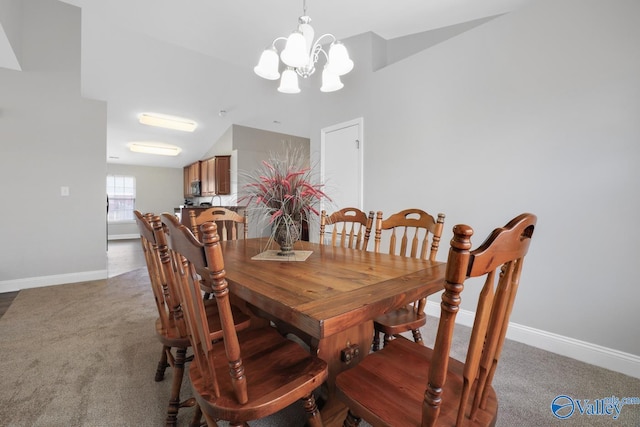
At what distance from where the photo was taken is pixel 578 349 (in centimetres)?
183

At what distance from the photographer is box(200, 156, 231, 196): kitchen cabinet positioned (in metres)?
6.01

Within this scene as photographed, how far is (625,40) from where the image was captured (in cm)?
168

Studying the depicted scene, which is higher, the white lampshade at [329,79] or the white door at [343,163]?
the white lampshade at [329,79]

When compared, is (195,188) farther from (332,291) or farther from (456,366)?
(456,366)

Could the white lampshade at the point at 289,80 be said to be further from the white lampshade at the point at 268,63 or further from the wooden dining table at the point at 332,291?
the wooden dining table at the point at 332,291

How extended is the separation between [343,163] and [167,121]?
3846 millimetres

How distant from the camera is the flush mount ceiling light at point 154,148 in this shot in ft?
20.5

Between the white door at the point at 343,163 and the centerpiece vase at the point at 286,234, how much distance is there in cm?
157

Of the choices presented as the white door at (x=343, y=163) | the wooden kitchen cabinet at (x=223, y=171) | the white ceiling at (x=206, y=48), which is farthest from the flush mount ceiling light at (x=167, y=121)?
the white door at (x=343, y=163)

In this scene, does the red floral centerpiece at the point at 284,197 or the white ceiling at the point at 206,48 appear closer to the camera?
the red floral centerpiece at the point at 284,197

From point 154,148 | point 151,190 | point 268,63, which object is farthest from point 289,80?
point 151,190

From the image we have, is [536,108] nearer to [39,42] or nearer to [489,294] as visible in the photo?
[489,294]

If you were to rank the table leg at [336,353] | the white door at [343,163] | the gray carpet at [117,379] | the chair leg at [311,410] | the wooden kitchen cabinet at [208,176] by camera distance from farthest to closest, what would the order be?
the wooden kitchen cabinet at [208,176], the white door at [343,163], the gray carpet at [117,379], the table leg at [336,353], the chair leg at [311,410]

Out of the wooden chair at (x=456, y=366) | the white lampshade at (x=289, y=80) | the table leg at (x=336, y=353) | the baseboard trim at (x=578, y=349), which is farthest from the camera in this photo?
the white lampshade at (x=289, y=80)
